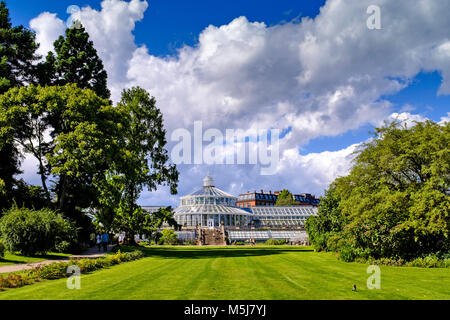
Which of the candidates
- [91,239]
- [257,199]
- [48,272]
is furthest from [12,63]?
[257,199]

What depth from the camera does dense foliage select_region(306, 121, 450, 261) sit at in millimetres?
16578

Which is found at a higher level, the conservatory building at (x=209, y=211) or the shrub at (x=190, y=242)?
the conservatory building at (x=209, y=211)

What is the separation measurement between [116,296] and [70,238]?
16.6 meters

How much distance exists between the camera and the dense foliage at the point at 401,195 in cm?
1658

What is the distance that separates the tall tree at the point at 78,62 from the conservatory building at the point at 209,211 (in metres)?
35.4

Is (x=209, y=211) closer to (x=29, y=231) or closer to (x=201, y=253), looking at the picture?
(x=201, y=253)

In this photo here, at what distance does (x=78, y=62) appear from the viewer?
37.2 meters

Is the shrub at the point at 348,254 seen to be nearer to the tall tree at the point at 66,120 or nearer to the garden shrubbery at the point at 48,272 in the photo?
the garden shrubbery at the point at 48,272

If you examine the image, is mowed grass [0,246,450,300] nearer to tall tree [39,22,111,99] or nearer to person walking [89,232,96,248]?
person walking [89,232,96,248]

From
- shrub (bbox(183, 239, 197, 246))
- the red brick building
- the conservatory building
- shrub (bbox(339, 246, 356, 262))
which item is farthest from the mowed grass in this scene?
the red brick building

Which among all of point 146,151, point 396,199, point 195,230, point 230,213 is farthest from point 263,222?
point 396,199

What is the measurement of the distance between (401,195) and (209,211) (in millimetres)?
54929

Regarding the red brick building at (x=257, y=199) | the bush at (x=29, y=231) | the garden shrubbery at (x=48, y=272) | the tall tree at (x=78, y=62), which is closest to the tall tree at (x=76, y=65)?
the tall tree at (x=78, y=62)

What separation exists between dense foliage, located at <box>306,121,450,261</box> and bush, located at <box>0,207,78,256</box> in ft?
57.8
